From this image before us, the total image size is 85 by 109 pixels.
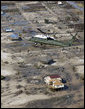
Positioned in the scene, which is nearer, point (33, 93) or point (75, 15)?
point (33, 93)

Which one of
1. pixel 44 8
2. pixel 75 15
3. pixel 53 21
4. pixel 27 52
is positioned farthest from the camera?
pixel 44 8

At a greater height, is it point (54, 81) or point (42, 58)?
point (42, 58)

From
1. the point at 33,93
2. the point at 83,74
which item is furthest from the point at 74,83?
the point at 33,93

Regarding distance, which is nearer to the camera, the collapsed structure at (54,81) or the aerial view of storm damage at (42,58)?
Answer: the aerial view of storm damage at (42,58)

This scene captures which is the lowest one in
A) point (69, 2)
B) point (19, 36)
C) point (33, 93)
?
point (33, 93)

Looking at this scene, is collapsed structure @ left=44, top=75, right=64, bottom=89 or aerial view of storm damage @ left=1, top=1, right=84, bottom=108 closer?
aerial view of storm damage @ left=1, top=1, right=84, bottom=108

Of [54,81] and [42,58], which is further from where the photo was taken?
[42,58]

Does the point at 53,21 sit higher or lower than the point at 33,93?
higher

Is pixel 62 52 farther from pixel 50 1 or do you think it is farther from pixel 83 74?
pixel 50 1
